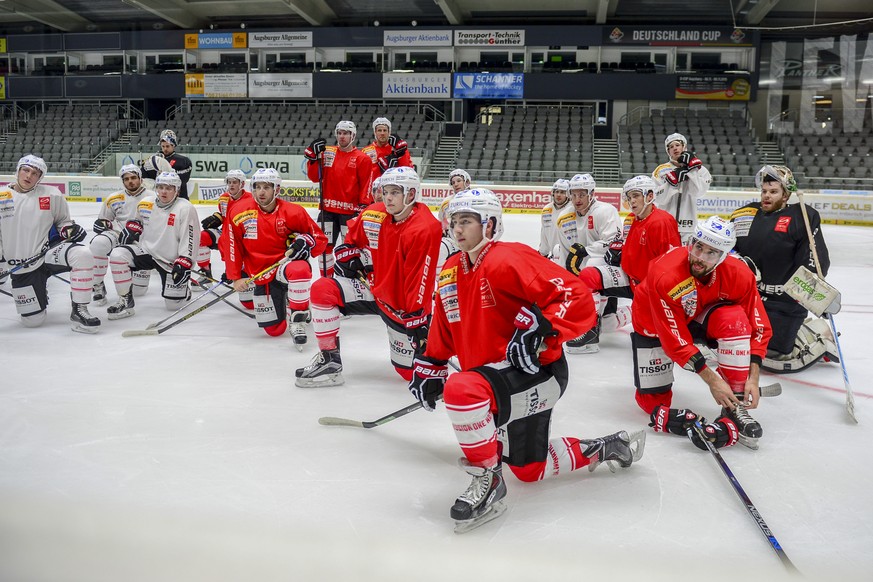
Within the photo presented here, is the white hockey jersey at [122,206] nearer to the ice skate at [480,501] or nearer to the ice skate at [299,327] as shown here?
the ice skate at [299,327]

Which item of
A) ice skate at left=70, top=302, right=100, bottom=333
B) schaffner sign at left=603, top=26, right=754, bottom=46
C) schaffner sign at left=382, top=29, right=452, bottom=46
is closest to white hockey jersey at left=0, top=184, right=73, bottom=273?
ice skate at left=70, top=302, right=100, bottom=333

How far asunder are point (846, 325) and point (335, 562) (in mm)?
6203

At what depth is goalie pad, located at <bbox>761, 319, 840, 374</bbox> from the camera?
14.8 feet

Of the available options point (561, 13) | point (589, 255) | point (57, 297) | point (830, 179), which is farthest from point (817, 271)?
point (561, 13)

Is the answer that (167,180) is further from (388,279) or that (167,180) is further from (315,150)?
(388,279)

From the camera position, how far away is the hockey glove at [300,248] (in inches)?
207

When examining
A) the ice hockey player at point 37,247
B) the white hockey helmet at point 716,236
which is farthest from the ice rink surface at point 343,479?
the white hockey helmet at point 716,236

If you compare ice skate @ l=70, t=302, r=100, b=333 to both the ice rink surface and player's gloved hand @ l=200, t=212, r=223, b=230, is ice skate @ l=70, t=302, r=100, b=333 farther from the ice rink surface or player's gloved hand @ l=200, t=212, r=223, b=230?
player's gloved hand @ l=200, t=212, r=223, b=230

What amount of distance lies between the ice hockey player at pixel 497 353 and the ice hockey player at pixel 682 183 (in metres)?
4.43

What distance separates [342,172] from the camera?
652cm

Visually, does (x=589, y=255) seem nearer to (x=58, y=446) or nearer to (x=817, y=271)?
(x=817, y=271)

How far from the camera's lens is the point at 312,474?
2.84 meters

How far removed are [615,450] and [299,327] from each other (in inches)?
110

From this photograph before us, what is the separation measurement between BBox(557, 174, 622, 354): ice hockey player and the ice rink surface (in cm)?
65
